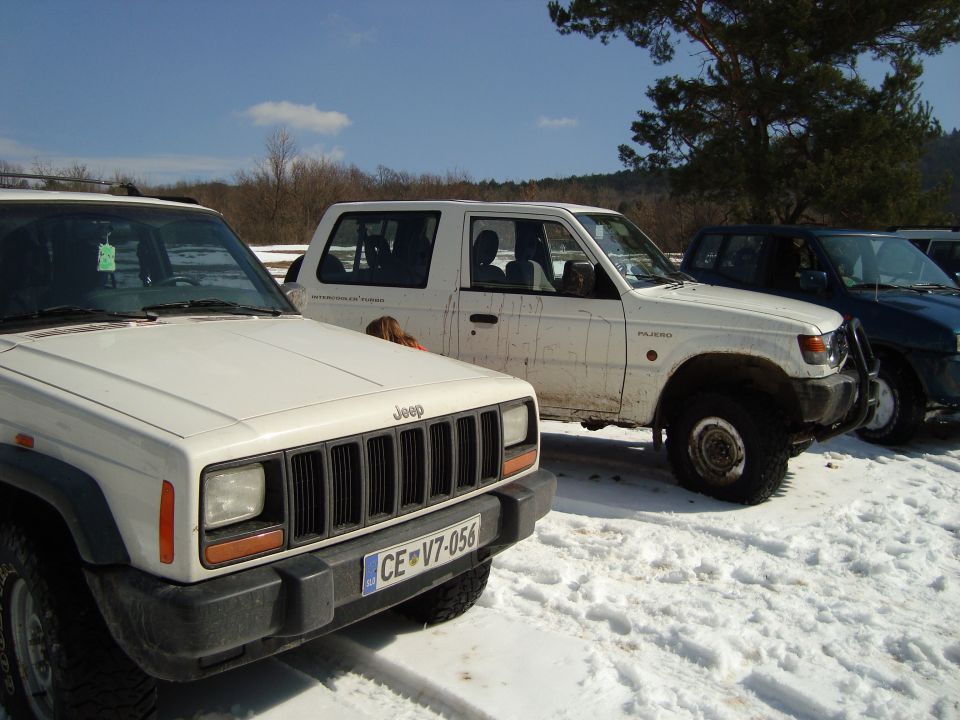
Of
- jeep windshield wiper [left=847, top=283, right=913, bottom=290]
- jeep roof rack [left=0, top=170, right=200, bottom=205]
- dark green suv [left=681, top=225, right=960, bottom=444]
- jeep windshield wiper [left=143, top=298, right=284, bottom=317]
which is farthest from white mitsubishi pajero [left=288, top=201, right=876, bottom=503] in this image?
jeep windshield wiper [left=143, top=298, right=284, bottom=317]

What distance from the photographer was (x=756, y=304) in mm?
5973

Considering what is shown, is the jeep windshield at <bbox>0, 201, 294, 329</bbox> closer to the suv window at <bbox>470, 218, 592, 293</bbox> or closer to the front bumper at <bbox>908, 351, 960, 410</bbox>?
the suv window at <bbox>470, 218, 592, 293</bbox>

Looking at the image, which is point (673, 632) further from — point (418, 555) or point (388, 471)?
point (388, 471)

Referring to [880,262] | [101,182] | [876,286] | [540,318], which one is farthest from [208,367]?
[880,262]

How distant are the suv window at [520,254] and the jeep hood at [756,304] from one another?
0.65m

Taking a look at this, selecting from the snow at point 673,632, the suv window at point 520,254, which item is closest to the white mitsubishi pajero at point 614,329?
the suv window at point 520,254

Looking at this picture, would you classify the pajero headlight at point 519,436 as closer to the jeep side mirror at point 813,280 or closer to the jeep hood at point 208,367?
the jeep hood at point 208,367

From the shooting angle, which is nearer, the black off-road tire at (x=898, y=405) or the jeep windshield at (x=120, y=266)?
the jeep windshield at (x=120, y=266)

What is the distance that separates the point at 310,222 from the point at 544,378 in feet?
158

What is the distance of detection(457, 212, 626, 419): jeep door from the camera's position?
5.95 meters

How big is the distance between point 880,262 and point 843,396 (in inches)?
129

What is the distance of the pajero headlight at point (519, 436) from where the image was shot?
3498 mm

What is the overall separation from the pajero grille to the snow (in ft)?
2.65

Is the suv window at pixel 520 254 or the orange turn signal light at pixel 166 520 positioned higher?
the suv window at pixel 520 254
